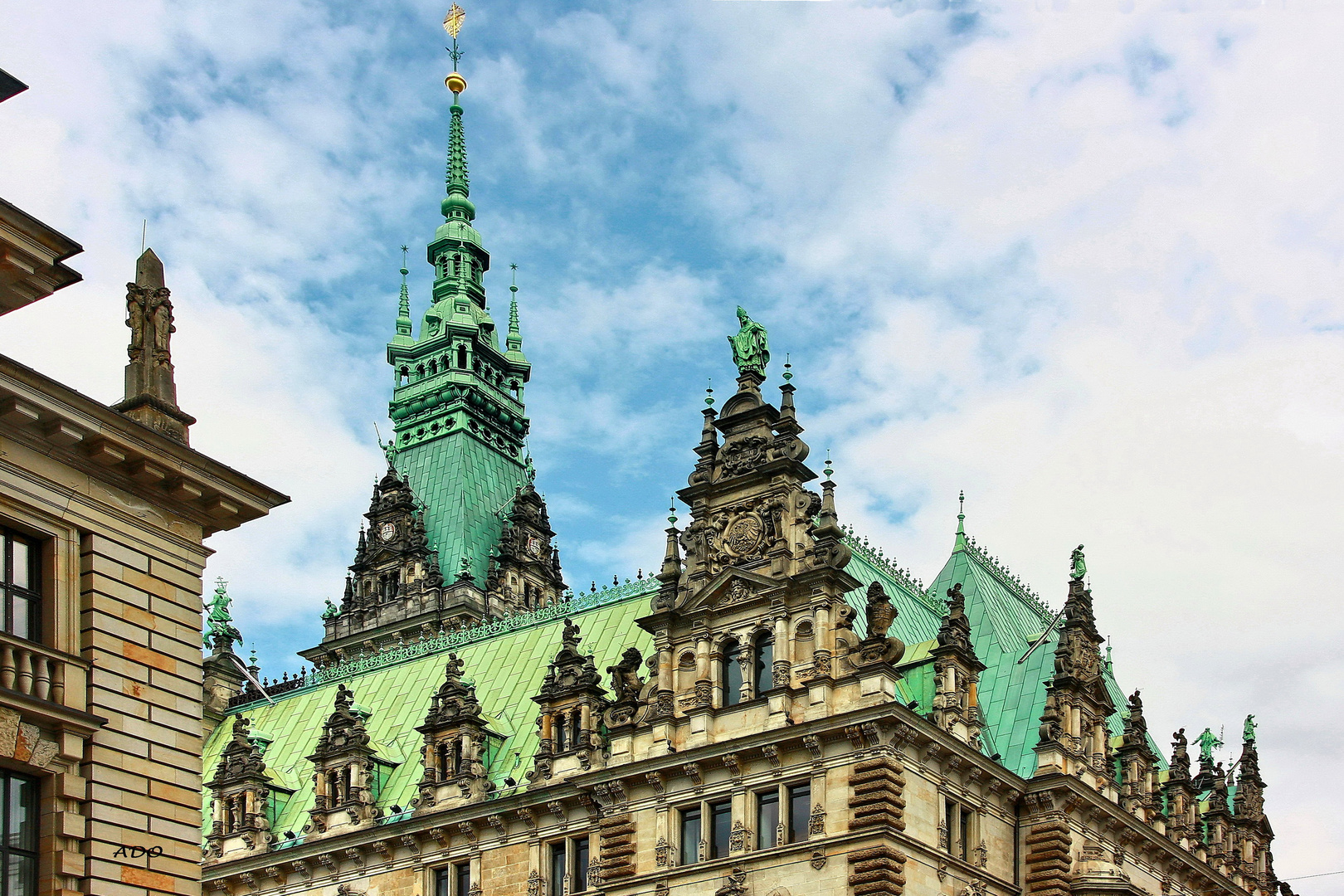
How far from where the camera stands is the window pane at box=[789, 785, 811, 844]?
177 ft

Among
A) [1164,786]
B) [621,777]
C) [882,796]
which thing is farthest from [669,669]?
[1164,786]

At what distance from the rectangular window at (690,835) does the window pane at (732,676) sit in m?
3.61

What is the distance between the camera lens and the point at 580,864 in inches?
2344

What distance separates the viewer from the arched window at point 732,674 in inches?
2267

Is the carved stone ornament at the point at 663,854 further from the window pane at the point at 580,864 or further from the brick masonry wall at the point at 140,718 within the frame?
the brick masonry wall at the point at 140,718

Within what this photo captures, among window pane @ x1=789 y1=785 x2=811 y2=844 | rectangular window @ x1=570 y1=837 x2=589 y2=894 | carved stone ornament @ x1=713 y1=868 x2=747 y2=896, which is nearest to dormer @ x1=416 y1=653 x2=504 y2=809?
rectangular window @ x1=570 y1=837 x2=589 y2=894

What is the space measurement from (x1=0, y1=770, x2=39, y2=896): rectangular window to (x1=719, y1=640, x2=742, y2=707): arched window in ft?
94.8

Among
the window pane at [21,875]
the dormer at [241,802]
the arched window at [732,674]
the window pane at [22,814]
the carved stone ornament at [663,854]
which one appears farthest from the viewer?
the dormer at [241,802]

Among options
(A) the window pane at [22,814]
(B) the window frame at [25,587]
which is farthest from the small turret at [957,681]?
(A) the window pane at [22,814]

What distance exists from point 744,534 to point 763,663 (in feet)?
15.0

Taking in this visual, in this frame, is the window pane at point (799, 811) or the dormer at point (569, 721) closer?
the window pane at point (799, 811)

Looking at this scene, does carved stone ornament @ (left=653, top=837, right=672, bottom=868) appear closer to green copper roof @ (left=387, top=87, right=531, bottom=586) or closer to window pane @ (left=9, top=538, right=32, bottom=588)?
window pane @ (left=9, top=538, right=32, bottom=588)

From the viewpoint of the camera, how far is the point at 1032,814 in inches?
2362

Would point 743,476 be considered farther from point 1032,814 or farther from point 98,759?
point 98,759
